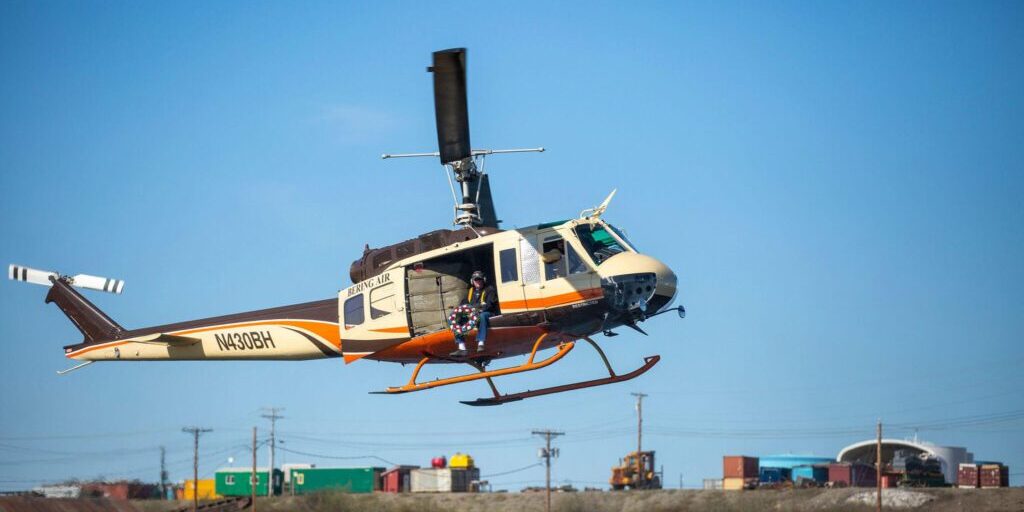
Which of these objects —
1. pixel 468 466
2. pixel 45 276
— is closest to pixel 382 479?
pixel 468 466

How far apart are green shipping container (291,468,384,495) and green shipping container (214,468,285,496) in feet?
4.77

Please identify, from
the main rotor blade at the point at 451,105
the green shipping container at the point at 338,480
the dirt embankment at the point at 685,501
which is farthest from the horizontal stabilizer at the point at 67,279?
the green shipping container at the point at 338,480

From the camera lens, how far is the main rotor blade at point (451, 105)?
71.7 ft

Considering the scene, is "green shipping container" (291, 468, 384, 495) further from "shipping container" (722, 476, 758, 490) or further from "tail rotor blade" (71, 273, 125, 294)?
"tail rotor blade" (71, 273, 125, 294)

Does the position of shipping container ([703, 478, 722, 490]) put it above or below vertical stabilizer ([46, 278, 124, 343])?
below

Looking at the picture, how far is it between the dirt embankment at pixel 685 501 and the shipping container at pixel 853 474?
1093cm

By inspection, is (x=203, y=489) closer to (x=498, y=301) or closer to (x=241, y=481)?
(x=241, y=481)

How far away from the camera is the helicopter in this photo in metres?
23.9

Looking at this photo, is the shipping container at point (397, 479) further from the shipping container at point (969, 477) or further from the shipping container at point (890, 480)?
the shipping container at point (969, 477)

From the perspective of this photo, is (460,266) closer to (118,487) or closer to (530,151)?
(530,151)

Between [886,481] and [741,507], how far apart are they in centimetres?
1079

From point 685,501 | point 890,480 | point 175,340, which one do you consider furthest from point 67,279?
point 890,480

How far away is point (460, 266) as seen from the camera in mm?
25656

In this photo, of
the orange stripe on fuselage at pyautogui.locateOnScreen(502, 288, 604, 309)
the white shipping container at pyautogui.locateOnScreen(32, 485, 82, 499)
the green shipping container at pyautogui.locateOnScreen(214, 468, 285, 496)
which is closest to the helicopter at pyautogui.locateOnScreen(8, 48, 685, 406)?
the orange stripe on fuselage at pyautogui.locateOnScreen(502, 288, 604, 309)
